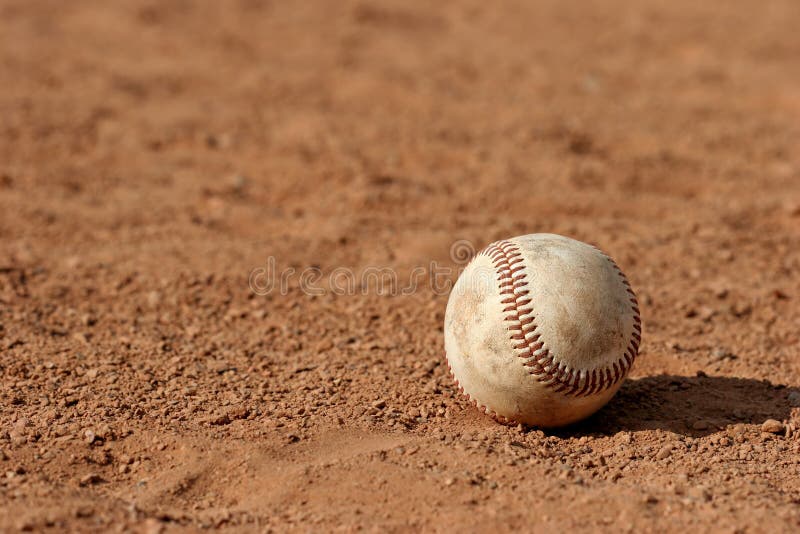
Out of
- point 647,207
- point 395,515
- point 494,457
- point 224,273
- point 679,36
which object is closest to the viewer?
point 395,515

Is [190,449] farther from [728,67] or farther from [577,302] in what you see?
[728,67]

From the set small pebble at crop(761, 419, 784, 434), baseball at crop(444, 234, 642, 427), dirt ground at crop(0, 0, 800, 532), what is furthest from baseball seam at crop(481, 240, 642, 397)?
small pebble at crop(761, 419, 784, 434)

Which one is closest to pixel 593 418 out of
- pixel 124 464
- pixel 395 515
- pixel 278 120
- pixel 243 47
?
pixel 395 515

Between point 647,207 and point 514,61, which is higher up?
point 514,61

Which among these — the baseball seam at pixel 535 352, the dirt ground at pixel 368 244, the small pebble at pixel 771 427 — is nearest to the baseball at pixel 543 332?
the baseball seam at pixel 535 352

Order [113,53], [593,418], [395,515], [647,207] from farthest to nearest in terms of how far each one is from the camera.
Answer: [113,53]
[647,207]
[593,418]
[395,515]

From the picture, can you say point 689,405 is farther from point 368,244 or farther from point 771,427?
point 368,244

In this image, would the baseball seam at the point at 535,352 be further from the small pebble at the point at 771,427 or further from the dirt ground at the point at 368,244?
the small pebble at the point at 771,427

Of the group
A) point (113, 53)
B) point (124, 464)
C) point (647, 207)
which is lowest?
point (124, 464)

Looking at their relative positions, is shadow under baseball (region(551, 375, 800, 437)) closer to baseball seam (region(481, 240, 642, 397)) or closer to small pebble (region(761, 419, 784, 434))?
small pebble (region(761, 419, 784, 434))
